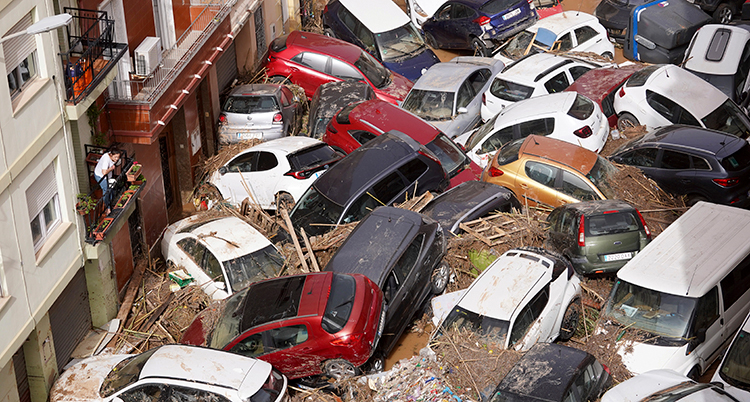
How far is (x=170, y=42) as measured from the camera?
1574 centimetres

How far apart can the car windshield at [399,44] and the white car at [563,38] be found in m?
2.30

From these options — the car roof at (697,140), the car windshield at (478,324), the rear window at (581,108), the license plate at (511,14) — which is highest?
the license plate at (511,14)

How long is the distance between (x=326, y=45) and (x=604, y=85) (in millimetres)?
7336

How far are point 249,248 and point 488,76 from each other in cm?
869

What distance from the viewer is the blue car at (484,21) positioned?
21.6m

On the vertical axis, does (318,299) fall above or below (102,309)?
above

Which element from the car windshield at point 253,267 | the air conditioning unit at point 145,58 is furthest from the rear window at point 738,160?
the air conditioning unit at point 145,58

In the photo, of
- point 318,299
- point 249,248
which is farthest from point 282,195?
point 318,299

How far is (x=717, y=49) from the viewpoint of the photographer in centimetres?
1880

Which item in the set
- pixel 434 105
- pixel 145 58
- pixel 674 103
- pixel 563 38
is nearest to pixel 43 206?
pixel 145 58

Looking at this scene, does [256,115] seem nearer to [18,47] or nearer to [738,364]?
[18,47]

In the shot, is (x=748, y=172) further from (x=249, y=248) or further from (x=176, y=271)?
(x=176, y=271)

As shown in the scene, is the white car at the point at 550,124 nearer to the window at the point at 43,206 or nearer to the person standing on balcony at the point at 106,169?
the person standing on balcony at the point at 106,169

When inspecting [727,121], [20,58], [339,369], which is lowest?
[339,369]
